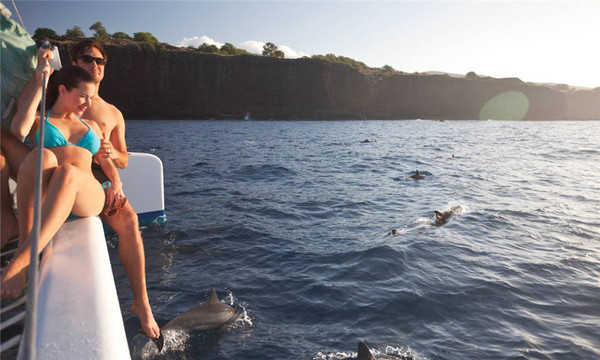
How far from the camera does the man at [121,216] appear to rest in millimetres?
3143

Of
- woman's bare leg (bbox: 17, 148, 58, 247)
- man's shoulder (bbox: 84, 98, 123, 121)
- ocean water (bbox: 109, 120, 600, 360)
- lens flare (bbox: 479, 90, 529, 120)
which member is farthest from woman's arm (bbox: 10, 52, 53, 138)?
lens flare (bbox: 479, 90, 529, 120)

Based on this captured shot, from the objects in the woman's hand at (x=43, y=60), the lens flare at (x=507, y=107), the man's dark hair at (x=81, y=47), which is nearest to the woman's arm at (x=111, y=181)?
the woman's hand at (x=43, y=60)

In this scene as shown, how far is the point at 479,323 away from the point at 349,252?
2.71 m

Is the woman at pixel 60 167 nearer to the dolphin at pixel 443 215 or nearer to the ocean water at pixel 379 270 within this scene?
the ocean water at pixel 379 270

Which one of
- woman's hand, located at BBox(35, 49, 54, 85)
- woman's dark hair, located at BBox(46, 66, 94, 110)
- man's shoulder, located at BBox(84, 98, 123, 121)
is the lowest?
man's shoulder, located at BBox(84, 98, 123, 121)

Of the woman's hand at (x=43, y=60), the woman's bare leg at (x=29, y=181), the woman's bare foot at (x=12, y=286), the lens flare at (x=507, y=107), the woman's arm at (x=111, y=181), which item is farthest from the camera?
the lens flare at (x=507, y=107)

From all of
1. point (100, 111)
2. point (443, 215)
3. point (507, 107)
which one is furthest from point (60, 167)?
point (507, 107)

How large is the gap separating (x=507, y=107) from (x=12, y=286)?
13362cm

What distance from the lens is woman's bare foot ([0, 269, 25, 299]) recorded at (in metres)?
1.99

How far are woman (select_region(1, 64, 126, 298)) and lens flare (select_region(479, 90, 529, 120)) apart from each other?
391 feet

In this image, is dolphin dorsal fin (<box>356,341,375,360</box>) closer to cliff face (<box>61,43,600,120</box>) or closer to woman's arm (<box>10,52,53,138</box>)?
woman's arm (<box>10,52,53,138</box>)

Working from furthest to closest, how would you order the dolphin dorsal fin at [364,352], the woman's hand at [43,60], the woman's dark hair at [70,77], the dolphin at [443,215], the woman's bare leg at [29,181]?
1. the dolphin at [443,215]
2. the dolphin dorsal fin at [364,352]
3. the woman's dark hair at [70,77]
4. the woman's hand at [43,60]
5. the woman's bare leg at [29,181]

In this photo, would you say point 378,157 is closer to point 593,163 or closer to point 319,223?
point 593,163

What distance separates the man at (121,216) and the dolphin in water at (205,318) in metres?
1.09
